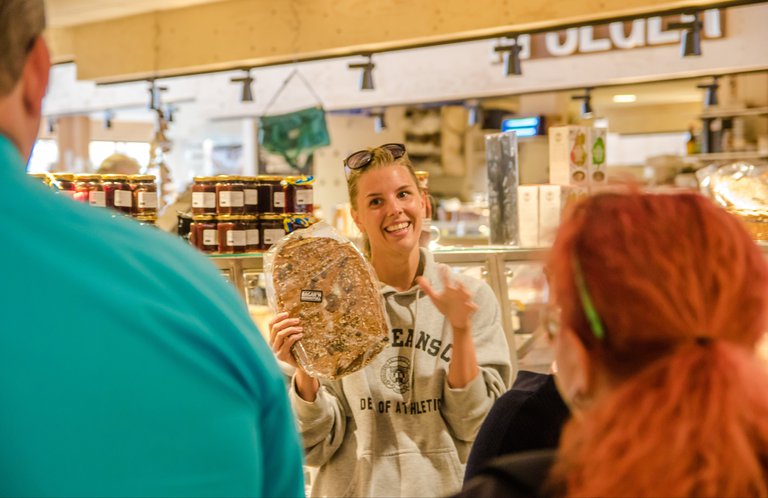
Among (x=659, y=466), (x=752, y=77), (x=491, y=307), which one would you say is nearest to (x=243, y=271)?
(x=491, y=307)

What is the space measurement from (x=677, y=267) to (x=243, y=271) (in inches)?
88.1

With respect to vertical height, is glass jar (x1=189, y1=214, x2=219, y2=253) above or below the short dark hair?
below

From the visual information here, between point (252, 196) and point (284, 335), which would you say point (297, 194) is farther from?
point (284, 335)

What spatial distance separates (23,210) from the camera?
2.76 feet

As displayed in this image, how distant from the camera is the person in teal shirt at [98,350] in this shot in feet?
2.69

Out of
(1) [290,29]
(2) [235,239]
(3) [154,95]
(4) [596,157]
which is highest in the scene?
(1) [290,29]

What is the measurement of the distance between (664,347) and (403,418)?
1.53 m

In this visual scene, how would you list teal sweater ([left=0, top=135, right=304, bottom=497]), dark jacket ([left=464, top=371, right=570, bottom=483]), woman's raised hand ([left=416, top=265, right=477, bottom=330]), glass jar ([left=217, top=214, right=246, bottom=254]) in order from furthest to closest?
glass jar ([left=217, top=214, right=246, bottom=254]) → woman's raised hand ([left=416, top=265, right=477, bottom=330]) → dark jacket ([left=464, top=371, right=570, bottom=483]) → teal sweater ([left=0, top=135, right=304, bottom=497])

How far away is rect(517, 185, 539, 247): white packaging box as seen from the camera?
4.07 m

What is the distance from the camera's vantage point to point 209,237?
315 cm

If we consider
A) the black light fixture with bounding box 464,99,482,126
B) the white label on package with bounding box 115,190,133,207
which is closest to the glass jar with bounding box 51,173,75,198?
the white label on package with bounding box 115,190,133,207

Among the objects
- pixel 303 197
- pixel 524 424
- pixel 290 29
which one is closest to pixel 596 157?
pixel 303 197

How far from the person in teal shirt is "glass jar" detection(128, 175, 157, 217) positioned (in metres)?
2.40

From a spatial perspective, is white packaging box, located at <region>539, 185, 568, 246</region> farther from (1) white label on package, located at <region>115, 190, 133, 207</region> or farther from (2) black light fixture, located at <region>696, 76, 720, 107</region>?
(2) black light fixture, located at <region>696, 76, 720, 107</region>
